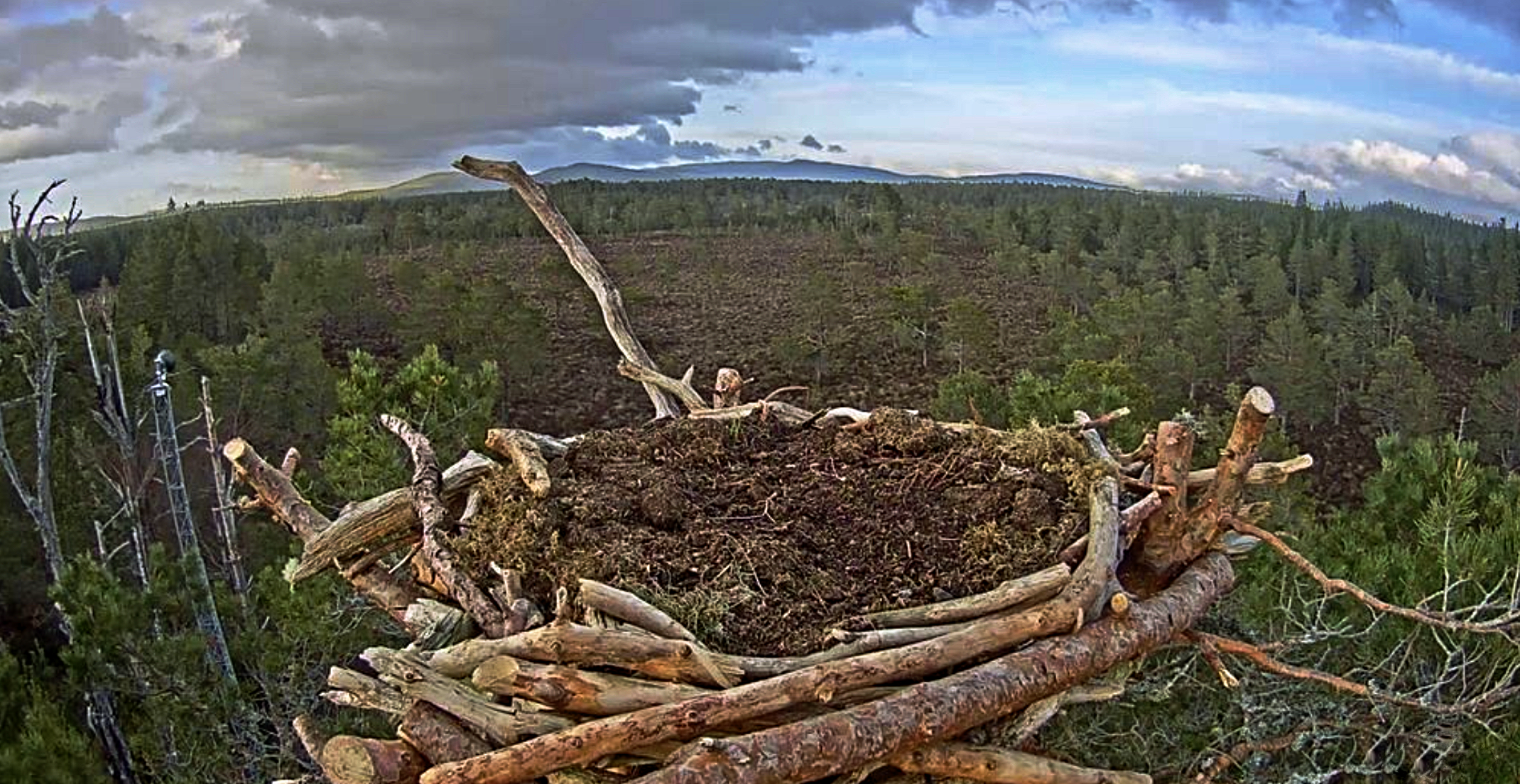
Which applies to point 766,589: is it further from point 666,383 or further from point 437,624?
point 666,383

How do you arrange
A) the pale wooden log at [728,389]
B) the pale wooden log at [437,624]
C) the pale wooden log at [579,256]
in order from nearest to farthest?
1. the pale wooden log at [437,624]
2. the pale wooden log at [579,256]
3. the pale wooden log at [728,389]

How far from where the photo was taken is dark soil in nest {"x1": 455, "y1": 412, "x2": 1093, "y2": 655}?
2.89 m

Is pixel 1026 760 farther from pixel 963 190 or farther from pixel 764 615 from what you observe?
pixel 963 190

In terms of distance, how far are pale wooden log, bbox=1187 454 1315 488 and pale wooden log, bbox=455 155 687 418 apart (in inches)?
76.4

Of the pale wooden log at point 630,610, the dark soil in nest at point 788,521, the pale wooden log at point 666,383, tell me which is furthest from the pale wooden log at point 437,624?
the pale wooden log at point 666,383

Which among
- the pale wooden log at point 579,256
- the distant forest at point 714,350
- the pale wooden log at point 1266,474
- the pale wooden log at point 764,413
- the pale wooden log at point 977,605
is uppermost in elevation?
the pale wooden log at point 579,256

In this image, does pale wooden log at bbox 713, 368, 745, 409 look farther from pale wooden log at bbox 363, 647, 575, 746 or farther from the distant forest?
pale wooden log at bbox 363, 647, 575, 746

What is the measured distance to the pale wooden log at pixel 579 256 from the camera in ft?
14.1

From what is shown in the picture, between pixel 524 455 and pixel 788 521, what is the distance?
0.87 m

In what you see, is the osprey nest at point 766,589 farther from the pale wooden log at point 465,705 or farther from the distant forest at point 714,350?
the distant forest at point 714,350

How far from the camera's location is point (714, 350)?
111ft

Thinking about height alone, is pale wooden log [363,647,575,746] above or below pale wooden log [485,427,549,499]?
below

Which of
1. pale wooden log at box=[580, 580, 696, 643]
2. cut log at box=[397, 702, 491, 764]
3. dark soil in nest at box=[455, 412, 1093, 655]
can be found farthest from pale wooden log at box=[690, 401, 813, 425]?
cut log at box=[397, 702, 491, 764]

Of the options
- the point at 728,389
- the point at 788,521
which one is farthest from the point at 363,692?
the point at 728,389
